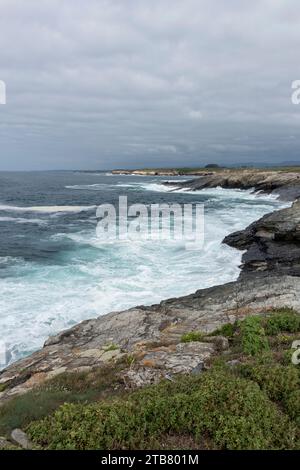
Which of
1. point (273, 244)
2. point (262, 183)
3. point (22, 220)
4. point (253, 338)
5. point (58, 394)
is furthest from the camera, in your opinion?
point (262, 183)

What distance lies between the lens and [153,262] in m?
24.9

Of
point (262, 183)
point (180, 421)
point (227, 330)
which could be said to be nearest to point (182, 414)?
point (180, 421)

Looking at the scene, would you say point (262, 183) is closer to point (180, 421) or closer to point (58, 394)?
point (58, 394)

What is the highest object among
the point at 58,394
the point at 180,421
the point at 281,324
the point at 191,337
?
the point at 180,421

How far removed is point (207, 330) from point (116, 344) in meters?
2.96

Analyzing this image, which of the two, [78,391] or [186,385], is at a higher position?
[186,385]

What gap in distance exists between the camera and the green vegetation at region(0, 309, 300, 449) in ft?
17.7

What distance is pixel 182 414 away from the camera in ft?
18.9

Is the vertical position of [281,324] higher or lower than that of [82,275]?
higher

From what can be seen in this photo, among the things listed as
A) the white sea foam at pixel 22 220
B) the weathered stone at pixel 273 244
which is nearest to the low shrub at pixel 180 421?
the weathered stone at pixel 273 244

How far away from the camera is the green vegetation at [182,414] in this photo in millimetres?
5386

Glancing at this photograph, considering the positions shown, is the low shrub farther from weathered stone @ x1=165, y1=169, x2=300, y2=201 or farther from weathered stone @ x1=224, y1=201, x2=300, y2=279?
weathered stone @ x1=165, y1=169, x2=300, y2=201
